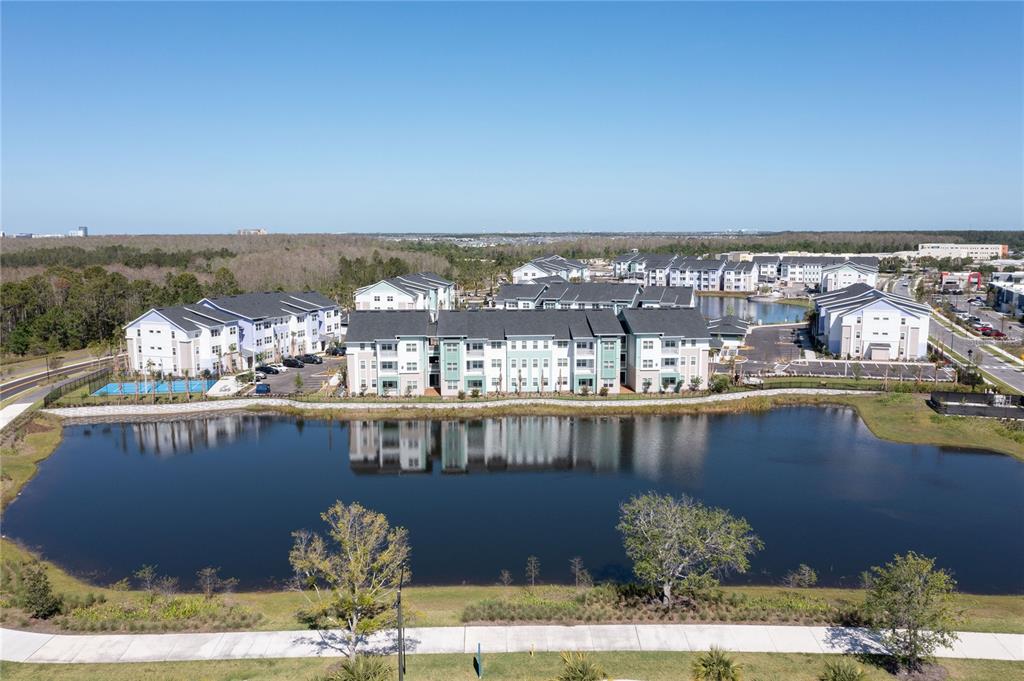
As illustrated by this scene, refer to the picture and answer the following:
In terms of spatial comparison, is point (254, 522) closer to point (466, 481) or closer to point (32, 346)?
point (466, 481)

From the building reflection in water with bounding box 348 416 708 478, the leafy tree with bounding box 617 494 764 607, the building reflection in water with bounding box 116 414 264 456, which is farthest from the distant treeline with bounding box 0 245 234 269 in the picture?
the leafy tree with bounding box 617 494 764 607

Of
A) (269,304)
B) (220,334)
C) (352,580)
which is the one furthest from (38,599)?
(269,304)

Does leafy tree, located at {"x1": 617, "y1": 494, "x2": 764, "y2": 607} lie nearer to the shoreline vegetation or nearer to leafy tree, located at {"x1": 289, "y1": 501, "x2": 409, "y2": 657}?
the shoreline vegetation

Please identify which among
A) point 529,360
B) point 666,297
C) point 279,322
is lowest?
point 529,360

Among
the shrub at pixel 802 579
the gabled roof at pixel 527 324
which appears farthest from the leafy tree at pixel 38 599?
the gabled roof at pixel 527 324

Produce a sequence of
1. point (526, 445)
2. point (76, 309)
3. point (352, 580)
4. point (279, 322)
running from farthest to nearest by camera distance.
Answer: point (76, 309)
point (279, 322)
point (526, 445)
point (352, 580)

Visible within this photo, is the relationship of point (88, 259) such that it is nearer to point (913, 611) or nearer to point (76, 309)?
point (76, 309)
